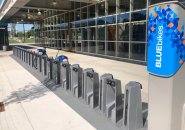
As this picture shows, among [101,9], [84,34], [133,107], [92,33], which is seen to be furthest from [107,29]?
[133,107]

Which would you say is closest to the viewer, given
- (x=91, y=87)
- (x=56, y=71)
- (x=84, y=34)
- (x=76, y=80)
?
(x=91, y=87)

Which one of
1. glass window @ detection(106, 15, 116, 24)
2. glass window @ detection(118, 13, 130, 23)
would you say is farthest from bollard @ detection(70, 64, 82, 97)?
glass window @ detection(106, 15, 116, 24)

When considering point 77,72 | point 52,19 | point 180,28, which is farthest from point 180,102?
point 52,19

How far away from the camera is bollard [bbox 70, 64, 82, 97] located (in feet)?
20.6

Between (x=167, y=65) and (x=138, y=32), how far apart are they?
10.2 metres

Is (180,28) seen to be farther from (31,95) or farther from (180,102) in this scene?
(31,95)

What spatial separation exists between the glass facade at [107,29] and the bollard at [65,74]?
6.56 metres

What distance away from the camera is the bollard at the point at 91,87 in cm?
547

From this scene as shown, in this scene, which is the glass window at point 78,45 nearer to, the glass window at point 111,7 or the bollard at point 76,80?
the glass window at point 111,7

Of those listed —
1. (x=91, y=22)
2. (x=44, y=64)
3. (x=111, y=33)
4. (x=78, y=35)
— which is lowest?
(x=44, y=64)

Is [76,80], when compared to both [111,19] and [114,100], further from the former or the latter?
[111,19]

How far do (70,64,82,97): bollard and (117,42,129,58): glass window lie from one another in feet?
27.2

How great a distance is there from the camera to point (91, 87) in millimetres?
5719

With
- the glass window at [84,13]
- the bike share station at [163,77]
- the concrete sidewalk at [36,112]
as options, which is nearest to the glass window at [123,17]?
the glass window at [84,13]
